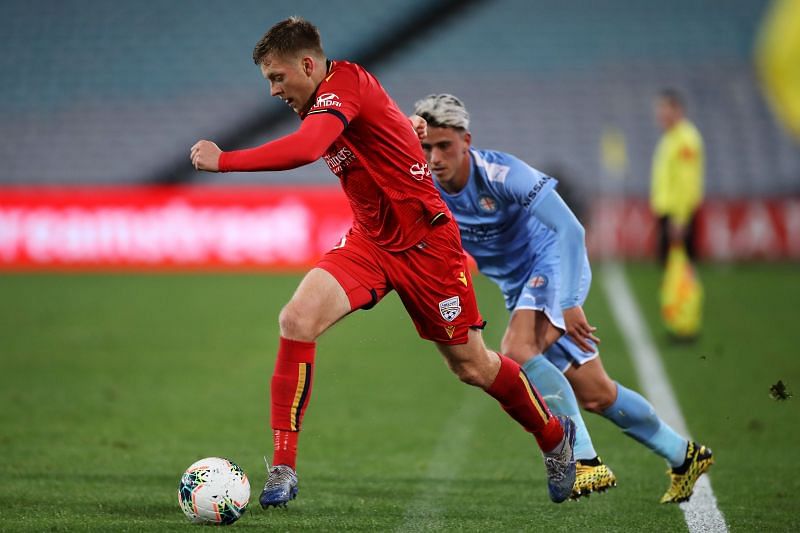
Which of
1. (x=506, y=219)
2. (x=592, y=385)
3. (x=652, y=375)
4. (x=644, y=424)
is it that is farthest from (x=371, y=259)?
(x=652, y=375)

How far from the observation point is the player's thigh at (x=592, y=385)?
17.5ft

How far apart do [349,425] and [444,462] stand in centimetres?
126

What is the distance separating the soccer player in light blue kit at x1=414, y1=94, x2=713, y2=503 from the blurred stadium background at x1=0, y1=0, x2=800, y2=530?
10.5 metres

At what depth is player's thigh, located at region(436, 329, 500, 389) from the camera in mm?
4824

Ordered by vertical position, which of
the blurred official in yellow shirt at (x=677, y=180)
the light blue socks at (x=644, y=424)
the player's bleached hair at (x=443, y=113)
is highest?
the blurred official in yellow shirt at (x=677, y=180)

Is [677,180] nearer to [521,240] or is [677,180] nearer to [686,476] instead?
[521,240]

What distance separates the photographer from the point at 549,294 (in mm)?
5348

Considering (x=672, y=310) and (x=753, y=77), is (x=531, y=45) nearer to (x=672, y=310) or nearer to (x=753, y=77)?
(x=753, y=77)

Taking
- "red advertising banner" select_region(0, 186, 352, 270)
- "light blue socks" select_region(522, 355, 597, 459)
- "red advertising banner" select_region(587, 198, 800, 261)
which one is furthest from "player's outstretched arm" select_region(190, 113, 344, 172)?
"red advertising banner" select_region(587, 198, 800, 261)

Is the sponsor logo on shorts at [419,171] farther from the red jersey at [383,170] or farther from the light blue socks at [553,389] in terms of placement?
the light blue socks at [553,389]

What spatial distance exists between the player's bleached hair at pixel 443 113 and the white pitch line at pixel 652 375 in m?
2.00

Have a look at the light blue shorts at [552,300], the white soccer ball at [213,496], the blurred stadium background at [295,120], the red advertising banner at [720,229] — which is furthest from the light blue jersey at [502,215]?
the red advertising banner at [720,229]

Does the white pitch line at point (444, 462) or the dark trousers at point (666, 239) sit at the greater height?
the dark trousers at point (666, 239)

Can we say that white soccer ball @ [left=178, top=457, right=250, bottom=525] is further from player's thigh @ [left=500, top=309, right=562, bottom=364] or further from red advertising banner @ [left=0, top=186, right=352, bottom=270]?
red advertising banner @ [left=0, top=186, right=352, bottom=270]
